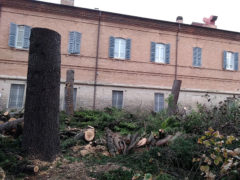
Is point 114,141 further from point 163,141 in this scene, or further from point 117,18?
point 117,18

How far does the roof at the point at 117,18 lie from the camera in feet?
45.2

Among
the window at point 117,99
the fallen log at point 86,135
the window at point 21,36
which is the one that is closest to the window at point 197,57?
the window at point 117,99

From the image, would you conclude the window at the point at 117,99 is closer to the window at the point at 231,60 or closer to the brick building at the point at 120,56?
the brick building at the point at 120,56

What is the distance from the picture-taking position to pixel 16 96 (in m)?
13.3

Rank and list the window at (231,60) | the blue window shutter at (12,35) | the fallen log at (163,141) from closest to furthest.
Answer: the fallen log at (163,141)
the blue window shutter at (12,35)
the window at (231,60)

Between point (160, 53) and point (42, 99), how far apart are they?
13358mm

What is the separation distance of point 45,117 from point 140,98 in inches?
459

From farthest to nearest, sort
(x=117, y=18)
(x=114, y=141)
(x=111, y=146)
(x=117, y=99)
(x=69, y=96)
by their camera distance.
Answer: (x=117, y=18)
(x=117, y=99)
(x=69, y=96)
(x=114, y=141)
(x=111, y=146)

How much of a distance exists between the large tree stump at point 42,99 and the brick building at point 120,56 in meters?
9.57

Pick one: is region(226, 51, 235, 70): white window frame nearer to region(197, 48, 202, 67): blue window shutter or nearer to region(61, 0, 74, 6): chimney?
region(197, 48, 202, 67): blue window shutter

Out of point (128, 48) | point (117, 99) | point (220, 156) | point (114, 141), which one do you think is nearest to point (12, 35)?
point (128, 48)

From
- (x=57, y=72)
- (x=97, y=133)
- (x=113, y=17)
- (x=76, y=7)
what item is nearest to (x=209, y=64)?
(x=113, y=17)

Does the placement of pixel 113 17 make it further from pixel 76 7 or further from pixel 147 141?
pixel 147 141

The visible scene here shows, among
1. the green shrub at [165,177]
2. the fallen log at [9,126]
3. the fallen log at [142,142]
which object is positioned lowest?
the green shrub at [165,177]
